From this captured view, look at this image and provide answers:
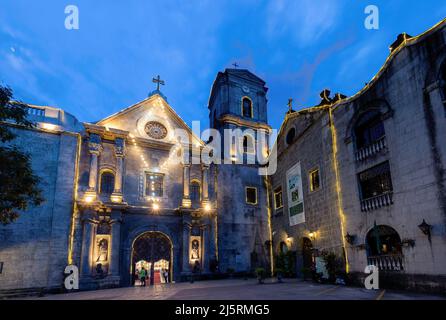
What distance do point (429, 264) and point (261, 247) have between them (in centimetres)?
1424

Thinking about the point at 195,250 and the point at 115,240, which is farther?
the point at 195,250

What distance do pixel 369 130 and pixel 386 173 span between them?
9.25ft

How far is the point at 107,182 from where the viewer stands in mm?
20266

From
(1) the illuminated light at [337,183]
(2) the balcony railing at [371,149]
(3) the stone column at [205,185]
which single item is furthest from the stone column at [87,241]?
(2) the balcony railing at [371,149]

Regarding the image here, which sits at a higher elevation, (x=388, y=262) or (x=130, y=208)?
(x=130, y=208)

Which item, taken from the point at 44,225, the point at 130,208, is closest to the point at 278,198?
the point at 130,208

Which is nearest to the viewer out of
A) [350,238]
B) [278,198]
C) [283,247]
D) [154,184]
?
[350,238]

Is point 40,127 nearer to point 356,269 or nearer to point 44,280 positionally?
point 44,280

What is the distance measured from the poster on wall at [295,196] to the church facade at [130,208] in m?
3.88

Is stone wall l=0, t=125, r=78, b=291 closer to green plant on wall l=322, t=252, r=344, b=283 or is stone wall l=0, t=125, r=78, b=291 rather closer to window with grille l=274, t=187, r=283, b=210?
green plant on wall l=322, t=252, r=344, b=283

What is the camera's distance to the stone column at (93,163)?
18922mm

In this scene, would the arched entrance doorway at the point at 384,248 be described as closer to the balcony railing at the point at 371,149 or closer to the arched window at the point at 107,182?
the balcony railing at the point at 371,149

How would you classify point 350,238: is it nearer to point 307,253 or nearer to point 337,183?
point 337,183
